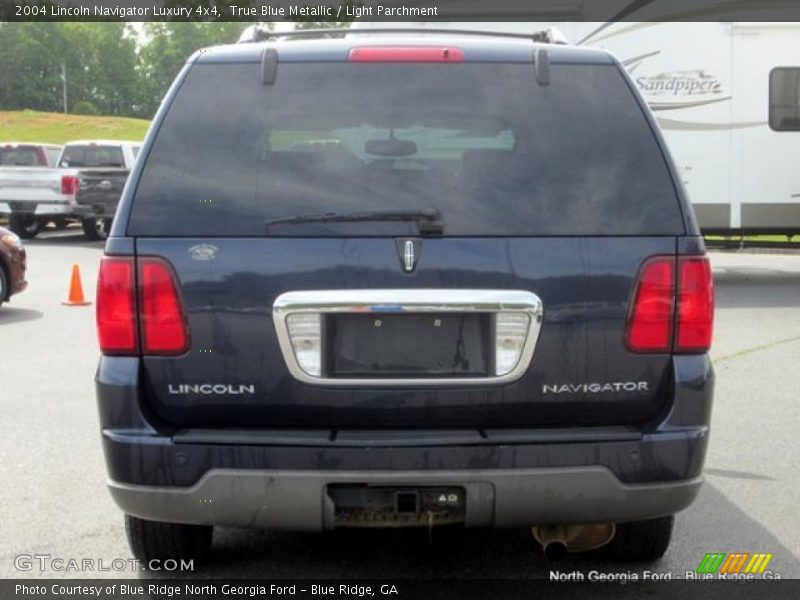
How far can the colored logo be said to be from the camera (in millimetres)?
4566

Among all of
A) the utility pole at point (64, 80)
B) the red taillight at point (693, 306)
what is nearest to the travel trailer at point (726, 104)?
the red taillight at point (693, 306)

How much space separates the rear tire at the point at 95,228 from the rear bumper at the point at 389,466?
67.7 feet

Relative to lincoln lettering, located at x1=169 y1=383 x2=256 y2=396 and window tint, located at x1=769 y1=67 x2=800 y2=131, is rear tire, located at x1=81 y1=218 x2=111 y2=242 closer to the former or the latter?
window tint, located at x1=769 y1=67 x2=800 y2=131

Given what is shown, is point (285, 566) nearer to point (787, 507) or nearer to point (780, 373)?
point (787, 507)

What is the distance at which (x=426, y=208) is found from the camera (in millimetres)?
3633

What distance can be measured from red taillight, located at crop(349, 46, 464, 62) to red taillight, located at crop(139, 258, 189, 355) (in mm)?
1012

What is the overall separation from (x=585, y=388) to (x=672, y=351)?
0.33 m

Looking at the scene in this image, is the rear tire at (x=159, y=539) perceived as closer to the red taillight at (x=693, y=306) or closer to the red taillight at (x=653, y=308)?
the red taillight at (x=653, y=308)

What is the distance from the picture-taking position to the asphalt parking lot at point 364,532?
4.61 meters

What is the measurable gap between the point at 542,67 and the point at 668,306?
3.09ft

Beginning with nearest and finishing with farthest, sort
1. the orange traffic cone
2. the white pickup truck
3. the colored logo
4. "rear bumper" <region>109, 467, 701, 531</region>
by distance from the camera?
"rear bumper" <region>109, 467, 701, 531</region>
the colored logo
the orange traffic cone
the white pickup truck

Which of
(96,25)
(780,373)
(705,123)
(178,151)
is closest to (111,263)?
(178,151)

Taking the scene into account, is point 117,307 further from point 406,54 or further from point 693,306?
point 693,306

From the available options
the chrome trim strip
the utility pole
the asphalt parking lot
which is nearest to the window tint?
the asphalt parking lot
